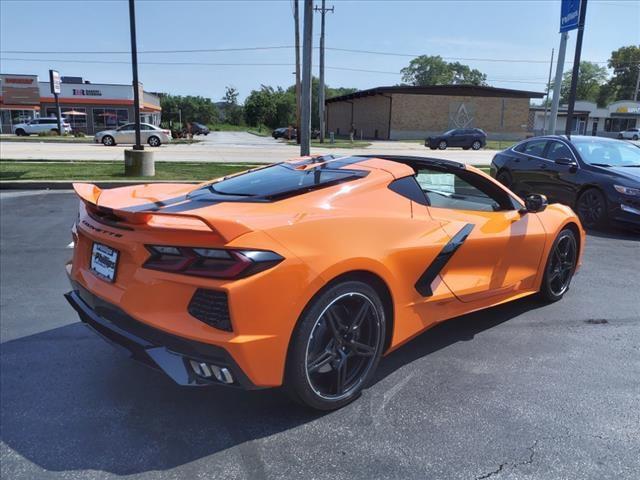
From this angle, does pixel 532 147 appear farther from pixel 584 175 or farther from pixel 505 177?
pixel 584 175

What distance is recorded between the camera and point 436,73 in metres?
134

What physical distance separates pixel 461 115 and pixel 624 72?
7650cm

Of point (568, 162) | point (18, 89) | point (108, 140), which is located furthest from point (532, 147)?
point (18, 89)

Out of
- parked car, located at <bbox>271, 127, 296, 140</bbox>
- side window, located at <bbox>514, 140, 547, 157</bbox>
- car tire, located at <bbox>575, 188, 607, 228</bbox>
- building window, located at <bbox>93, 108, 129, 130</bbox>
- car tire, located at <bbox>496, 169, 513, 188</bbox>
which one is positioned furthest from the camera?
building window, located at <bbox>93, 108, 129, 130</bbox>

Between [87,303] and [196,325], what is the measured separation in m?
0.96

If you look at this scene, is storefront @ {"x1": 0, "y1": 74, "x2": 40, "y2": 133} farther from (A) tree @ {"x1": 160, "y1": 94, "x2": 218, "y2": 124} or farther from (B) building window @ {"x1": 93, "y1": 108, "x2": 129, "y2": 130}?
(A) tree @ {"x1": 160, "y1": 94, "x2": 218, "y2": 124}

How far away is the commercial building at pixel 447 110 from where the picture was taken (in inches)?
1953

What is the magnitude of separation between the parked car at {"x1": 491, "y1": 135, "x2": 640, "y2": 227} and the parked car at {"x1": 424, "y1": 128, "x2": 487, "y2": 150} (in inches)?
944

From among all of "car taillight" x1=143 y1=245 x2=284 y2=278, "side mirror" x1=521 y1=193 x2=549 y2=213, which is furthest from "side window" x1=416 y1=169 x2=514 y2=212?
"car taillight" x1=143 y1=245 x2=284 y2=278

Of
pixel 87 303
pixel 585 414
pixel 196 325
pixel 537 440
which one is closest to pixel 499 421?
pixel 537 440

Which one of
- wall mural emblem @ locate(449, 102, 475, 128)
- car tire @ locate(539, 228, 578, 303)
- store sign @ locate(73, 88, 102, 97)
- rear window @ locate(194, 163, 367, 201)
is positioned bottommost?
car tire @ locate(539, 228, 578, 303)

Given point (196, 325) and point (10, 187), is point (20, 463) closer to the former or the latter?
point (196, 325)

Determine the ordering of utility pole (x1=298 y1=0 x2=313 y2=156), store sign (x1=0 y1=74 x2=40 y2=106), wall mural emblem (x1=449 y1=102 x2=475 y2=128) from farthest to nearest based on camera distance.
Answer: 1. store sign (x1=0 y1=74 x2=40 y2=106)
2. wall mural emblem (x1=449 y1=102 x2=475 y2=128)
3. utility pole (x1=298 y1=0 x2=313 y2=156)

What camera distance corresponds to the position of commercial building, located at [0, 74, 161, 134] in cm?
5116
